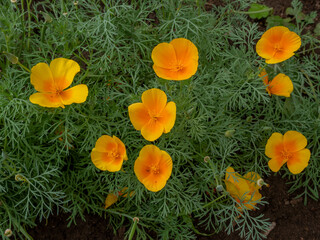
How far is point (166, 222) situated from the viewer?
2.11 m

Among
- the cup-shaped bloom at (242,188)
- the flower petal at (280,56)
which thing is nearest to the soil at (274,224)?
the cup-shaped bloom at (242,188)

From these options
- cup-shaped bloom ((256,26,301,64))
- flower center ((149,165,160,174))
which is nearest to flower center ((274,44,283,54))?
cup-shaped bloom ((256,26,301,64))

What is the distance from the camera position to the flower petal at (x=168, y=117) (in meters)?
1.68

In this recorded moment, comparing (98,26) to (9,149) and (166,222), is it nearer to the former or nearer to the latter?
(9,149)

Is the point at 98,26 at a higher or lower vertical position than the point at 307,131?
higher

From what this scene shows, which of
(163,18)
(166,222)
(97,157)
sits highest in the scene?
(163,18)

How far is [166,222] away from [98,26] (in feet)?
3.92

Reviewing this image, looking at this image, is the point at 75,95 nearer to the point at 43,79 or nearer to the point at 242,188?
the point at 43,79

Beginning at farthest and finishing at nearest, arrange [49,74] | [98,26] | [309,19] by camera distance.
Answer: [309,19] < [98,26] < [49,74]

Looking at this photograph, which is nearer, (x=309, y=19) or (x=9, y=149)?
(x=9, y=149)

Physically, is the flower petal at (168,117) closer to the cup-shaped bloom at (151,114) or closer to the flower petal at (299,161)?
the cup-shaped bloom at (151,114)

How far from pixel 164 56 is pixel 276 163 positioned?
3.01 feet

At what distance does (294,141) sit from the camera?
212 centimetres

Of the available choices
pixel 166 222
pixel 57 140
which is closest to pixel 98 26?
pixel 57 140
